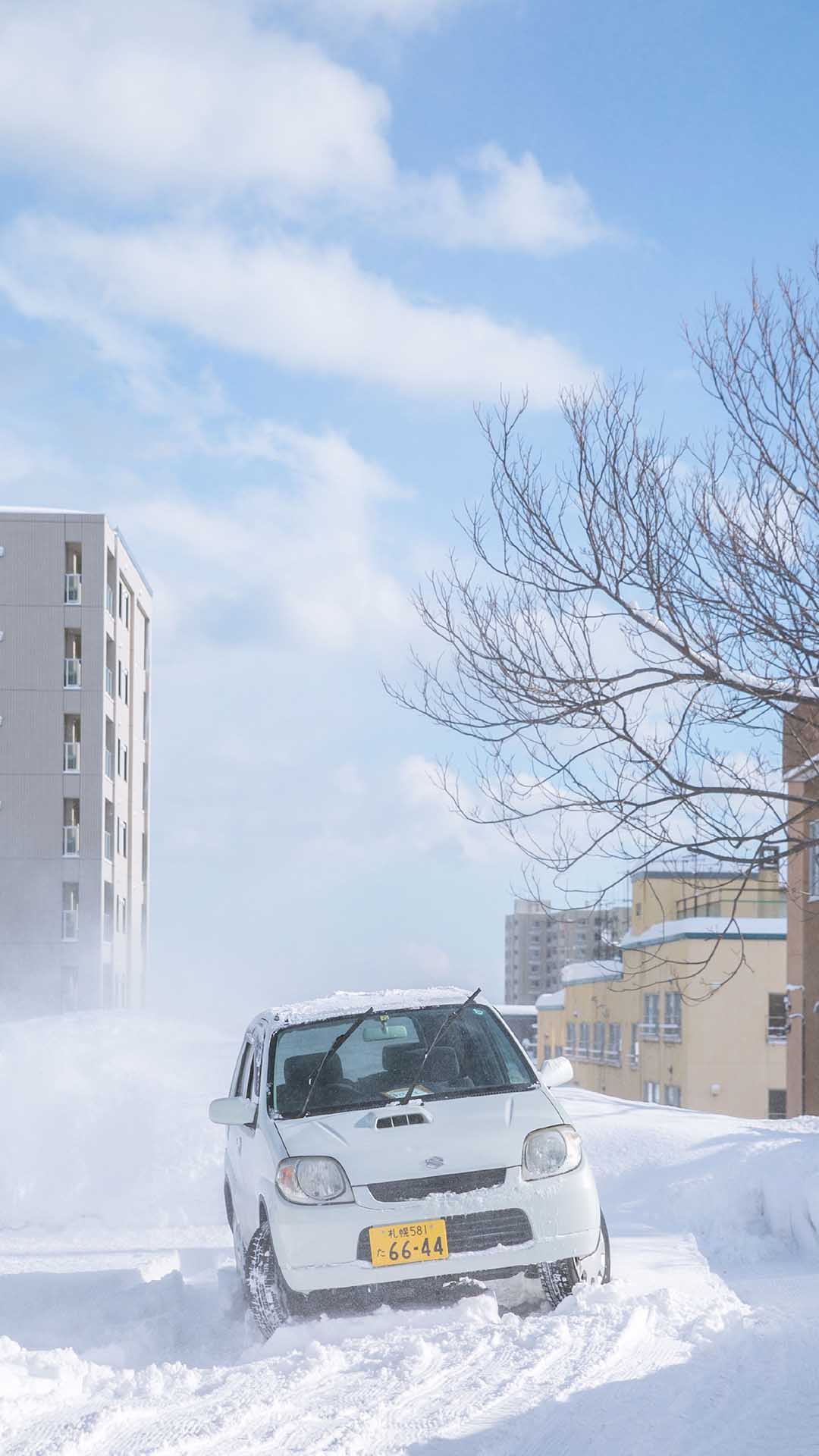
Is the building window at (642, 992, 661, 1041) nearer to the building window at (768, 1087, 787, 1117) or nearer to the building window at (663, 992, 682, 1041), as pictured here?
the building window at (663, 992, 682, 1041)

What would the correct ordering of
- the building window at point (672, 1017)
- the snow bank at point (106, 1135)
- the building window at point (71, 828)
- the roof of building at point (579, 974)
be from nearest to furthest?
the snow bank at point (106, 1135) < the building window at point (672, 1017) < the building window at point (71, 828) < the roof of building at point (579, 974)

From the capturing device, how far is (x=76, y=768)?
48969 mm

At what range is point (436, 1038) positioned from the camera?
7.42m

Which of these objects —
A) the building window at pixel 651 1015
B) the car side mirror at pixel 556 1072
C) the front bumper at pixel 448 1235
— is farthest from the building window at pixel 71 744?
the front bumper at pixel 448 1235

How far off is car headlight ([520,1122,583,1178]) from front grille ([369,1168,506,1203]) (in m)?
0.15

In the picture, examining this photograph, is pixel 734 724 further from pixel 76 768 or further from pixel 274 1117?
pixel 76 768

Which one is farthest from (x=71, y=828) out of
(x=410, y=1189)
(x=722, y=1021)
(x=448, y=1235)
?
(x=448, y=1235)

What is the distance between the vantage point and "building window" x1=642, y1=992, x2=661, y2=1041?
165ft

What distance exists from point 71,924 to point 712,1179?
3843cm

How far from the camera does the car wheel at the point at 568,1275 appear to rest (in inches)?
260

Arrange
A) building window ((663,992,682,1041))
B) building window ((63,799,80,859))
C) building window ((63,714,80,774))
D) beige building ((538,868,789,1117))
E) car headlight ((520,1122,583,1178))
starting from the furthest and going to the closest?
building window ((63,714,80,774)), building window ((63,799,80,859)), building window ((663,992,682,1041)), beige building ((538,868,789,1117)), car headlight ((520,1122,583,1178))

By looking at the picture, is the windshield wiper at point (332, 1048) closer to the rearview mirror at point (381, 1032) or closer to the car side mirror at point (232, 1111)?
the rearview mirror at point (381, 1032)

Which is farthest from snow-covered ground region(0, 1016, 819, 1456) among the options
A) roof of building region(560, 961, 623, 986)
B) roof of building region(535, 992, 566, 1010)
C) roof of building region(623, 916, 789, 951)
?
roof of building region(535, 992, 566, 1010)

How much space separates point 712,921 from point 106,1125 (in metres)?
33.9
